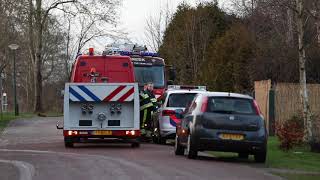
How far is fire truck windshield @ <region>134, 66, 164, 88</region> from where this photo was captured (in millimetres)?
30031

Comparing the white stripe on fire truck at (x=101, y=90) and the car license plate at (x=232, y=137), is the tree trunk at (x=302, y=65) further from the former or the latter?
the white stripe on fire truck at (x=101, y=90)

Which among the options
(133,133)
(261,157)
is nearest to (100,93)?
(133,133)

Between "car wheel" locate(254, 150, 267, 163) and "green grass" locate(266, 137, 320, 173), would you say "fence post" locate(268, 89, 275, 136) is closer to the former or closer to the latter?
"green grass" locate(266, 137, 320, 173)

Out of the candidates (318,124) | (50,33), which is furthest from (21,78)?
(318,124)

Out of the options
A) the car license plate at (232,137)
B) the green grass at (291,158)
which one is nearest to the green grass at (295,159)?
the green grass at (291,158)

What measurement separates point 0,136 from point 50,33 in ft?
120

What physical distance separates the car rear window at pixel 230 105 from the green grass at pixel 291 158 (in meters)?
1.33

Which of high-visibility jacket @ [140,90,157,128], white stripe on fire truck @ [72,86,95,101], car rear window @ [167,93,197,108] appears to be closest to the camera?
white stripe on fire truck @ [72,86,95,101]

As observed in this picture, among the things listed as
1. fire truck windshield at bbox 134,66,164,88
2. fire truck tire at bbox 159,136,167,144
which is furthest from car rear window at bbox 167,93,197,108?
fire truck windshield at bbox 134,66,164,88

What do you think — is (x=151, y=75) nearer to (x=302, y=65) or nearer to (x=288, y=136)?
(x=302, y=65)

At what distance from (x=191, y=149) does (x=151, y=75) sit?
40.9 feet

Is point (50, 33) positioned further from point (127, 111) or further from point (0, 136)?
point (127, 111)

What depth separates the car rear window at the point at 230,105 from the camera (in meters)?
17.8

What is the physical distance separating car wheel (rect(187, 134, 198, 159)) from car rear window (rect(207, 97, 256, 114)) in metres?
0.85
